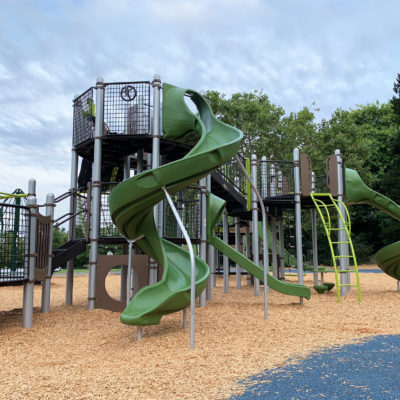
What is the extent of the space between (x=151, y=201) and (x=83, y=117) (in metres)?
5.54

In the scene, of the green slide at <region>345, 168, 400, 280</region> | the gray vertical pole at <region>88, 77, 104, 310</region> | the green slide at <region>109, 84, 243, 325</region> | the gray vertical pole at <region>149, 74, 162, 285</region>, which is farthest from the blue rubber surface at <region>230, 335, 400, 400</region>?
the green slide at <region>345, 168, 400, 280</region>

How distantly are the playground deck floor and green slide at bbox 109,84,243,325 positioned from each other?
589mm

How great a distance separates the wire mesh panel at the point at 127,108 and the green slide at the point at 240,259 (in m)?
2.79

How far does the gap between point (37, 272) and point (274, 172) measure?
9247 mm

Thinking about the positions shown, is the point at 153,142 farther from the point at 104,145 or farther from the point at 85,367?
the point at 85,367

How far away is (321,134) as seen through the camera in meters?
28.4

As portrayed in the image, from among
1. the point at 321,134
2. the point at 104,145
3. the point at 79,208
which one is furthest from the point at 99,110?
the point at 321,134

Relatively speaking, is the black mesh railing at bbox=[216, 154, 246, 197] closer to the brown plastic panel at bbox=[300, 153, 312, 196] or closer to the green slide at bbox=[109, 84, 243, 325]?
the brown plastic panel at bbox=[300, 153, 312, 196]

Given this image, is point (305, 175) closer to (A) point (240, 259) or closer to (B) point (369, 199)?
(B) point (369, 199)

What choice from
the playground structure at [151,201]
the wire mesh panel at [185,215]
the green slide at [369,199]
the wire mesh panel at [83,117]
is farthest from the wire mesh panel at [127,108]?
the green slide at [369,199]

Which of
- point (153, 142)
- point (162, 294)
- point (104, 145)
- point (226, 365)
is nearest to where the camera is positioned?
point (226, 365)

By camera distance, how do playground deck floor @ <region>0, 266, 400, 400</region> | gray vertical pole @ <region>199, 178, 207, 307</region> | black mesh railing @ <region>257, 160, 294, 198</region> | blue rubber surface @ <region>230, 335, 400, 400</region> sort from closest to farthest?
blue rubber surface @ <region>230, 335, 400, 400</region> < playground deck floor @ <region>0, 266, 400, 400</region> < gray vertical pole @ <region>199, 178, 207, 307</region> < black mesh railing @ <region>257, 160, 294, 198</region>

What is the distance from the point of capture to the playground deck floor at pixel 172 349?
15.0ft

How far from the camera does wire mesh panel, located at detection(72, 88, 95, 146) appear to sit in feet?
37.3
